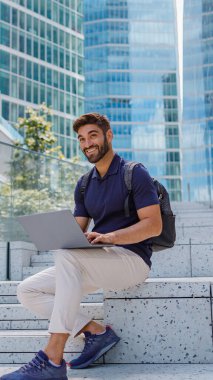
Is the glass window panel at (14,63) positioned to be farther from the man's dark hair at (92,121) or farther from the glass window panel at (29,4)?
the man's dark hair at (92,121)

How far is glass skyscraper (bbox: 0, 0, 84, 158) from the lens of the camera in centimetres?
4791

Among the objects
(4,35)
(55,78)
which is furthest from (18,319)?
(55,78)

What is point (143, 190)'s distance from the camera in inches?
126

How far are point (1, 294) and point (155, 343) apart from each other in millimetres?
1860

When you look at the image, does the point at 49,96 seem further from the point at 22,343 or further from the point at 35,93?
the point at 22,343

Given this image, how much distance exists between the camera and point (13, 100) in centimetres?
4809

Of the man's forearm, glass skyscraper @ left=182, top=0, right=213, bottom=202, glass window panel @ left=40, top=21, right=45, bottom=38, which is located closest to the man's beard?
the man's forearm

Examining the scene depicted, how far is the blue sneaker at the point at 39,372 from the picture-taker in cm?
279

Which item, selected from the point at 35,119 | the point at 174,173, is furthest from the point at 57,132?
the point at 174,173

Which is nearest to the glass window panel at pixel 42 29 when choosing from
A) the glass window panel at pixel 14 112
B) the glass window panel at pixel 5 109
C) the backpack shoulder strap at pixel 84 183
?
the glass window panel at pixel 14 112

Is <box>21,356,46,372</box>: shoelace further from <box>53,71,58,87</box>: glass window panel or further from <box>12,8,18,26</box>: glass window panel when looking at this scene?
<box>53,71,58,87</box>: glass window panel

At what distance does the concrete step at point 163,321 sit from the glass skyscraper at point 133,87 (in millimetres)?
79558

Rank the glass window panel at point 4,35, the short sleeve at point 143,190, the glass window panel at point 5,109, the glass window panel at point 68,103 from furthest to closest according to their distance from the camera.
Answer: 1. the glass window panel at point 68,103
2. the glass window panel at point 4,35
3. the glass window panel at point 5,109
4. the short sleeve at point 143,190

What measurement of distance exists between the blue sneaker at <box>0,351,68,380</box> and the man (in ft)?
0.92
